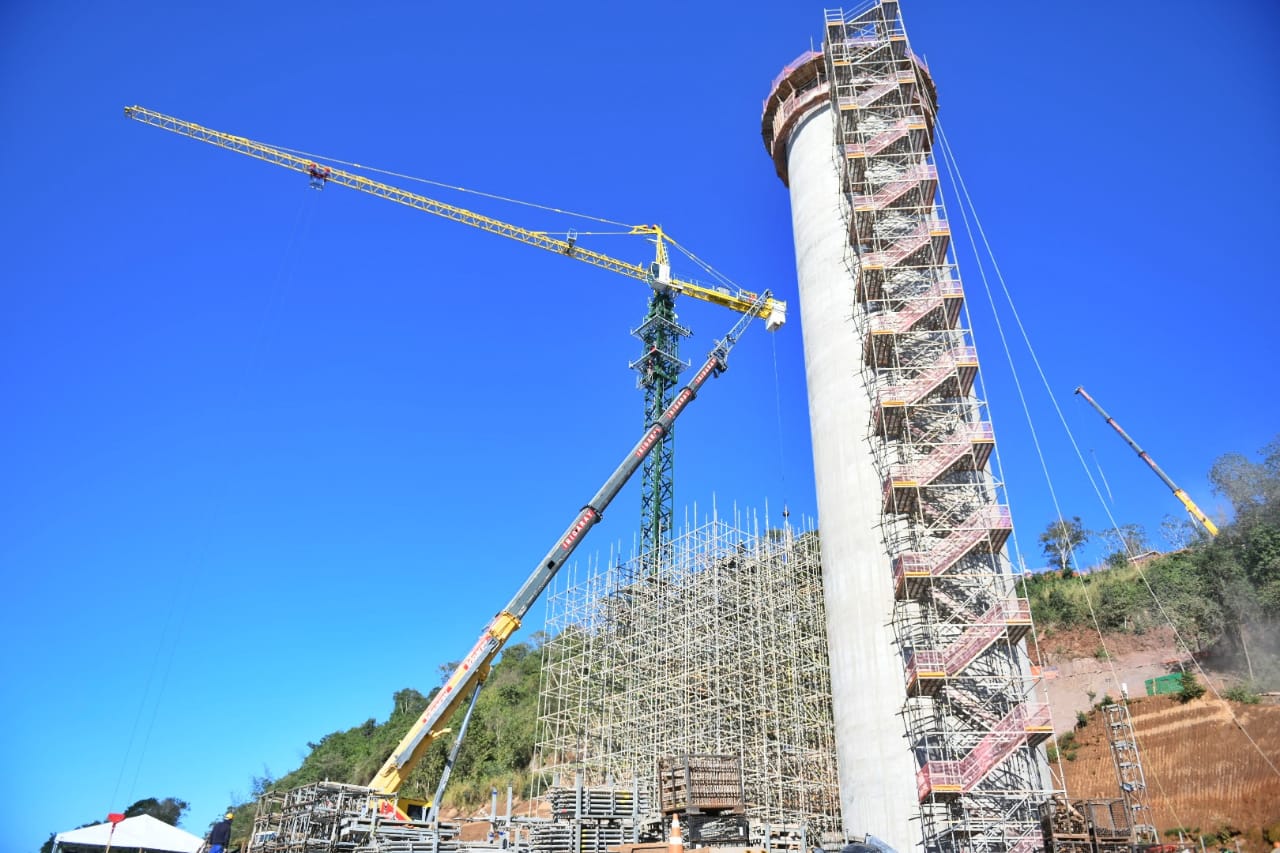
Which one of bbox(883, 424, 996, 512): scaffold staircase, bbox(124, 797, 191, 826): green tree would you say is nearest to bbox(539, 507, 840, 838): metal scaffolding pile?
bbox(883, 424, 996, 512): scaffold staircase

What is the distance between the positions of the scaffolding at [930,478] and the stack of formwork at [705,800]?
245 inches

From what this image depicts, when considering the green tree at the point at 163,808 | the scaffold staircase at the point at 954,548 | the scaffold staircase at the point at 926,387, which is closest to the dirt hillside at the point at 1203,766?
the scaffold staircase at the point at 954,548

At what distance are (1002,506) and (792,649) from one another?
13.2m

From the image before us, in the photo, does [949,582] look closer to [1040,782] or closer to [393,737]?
[1040,782]

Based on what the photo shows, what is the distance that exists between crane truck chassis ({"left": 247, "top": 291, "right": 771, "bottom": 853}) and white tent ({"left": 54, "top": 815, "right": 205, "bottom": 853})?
10.4ft

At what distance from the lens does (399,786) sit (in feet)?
110

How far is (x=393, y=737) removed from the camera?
89375 millimetres

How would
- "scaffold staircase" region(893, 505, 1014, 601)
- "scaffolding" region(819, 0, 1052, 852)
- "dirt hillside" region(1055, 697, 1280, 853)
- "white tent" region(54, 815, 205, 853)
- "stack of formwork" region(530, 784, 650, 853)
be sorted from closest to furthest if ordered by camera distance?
"scaffolding" region(819, 0, 1052, 852), "scaffold staircase" region(893, 505, 1014, 601), "stack of formwork" region(530, 784, 650, 853), "white tent" region(54, 815, 205, 853), "dirt hillside" region(1055, 697, 1280, 853)

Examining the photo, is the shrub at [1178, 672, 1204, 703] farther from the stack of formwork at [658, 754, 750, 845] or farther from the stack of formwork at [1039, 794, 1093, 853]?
the stack of formwork at [658, 754, 750, 845]

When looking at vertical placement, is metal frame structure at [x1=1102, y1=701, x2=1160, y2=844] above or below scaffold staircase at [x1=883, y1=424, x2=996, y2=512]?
below

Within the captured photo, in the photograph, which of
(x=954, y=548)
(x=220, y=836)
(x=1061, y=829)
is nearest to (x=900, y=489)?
(x=954, y=548)

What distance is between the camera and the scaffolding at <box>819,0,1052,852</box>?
28172 mm

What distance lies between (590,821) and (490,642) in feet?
27.8

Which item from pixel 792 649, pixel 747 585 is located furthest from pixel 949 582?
pixel 747 585
